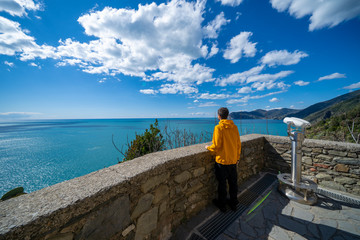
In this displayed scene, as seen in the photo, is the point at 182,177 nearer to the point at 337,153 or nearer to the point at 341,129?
the point at 337,153

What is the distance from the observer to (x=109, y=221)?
1261 millimetres

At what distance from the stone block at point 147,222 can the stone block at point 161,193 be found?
0.38 feet

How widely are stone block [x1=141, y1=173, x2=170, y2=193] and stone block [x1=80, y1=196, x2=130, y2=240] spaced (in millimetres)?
210

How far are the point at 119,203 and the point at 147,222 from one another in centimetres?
55

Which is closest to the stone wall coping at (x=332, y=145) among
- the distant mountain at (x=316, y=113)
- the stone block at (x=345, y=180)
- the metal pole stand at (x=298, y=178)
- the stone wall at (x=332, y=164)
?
the stone wall at (x=332, y=164)

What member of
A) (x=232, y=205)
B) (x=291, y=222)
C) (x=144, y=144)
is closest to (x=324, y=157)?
(x=291, y=222)

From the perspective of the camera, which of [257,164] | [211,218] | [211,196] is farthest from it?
[257,164]

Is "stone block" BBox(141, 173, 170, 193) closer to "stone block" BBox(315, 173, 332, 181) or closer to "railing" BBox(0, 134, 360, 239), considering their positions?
"railing" BBox(0, 134, 360, 239)

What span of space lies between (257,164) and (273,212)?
5.25 feet

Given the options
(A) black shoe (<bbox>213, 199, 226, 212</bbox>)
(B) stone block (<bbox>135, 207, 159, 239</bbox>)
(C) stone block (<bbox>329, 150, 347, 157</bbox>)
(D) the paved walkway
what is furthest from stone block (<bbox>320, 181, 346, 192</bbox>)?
(B) stone block (<bbox>135, 207, 159, 239</bbox>)

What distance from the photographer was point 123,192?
4.41 ft

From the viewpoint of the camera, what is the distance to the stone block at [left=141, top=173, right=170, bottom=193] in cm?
155

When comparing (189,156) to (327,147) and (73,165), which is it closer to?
(327,147)

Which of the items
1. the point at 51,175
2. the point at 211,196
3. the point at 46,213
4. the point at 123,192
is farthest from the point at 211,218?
the point at 51,175
